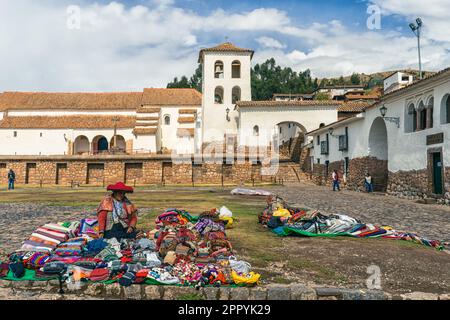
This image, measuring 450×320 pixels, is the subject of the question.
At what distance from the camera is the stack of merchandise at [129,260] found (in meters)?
4.68

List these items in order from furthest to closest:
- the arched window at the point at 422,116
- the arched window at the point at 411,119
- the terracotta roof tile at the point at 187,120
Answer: the terracotta roof tile at the point at 187,120 → the arched window at the point at 411,119 → the arched window at the point at 422,116

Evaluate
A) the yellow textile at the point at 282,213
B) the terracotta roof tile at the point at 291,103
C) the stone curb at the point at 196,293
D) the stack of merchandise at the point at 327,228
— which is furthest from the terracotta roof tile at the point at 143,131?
the stone curb at the point at 196,293

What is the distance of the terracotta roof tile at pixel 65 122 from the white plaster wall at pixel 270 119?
15.6 metres

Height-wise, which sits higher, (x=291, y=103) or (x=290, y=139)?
(x=291, y=103)

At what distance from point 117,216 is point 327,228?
4.54 meters

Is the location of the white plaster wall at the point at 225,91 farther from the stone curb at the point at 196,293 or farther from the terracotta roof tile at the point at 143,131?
the stone curb at the point at 196,293

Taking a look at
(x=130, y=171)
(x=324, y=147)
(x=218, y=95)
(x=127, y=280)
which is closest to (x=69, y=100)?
(x=130, y=171)

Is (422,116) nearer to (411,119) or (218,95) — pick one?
(411,119)

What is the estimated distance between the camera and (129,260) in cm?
534

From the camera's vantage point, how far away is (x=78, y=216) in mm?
11086

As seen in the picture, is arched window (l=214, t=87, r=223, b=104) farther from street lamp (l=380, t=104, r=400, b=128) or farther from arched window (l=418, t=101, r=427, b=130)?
arched window (l=418, t=101, r=427, b=130)

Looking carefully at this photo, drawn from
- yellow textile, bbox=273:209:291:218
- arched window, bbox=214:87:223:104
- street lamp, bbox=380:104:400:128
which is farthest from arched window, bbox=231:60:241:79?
yellow textile, bbox=273:209:291:218

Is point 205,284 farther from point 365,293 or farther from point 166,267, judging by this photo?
point 365,293
